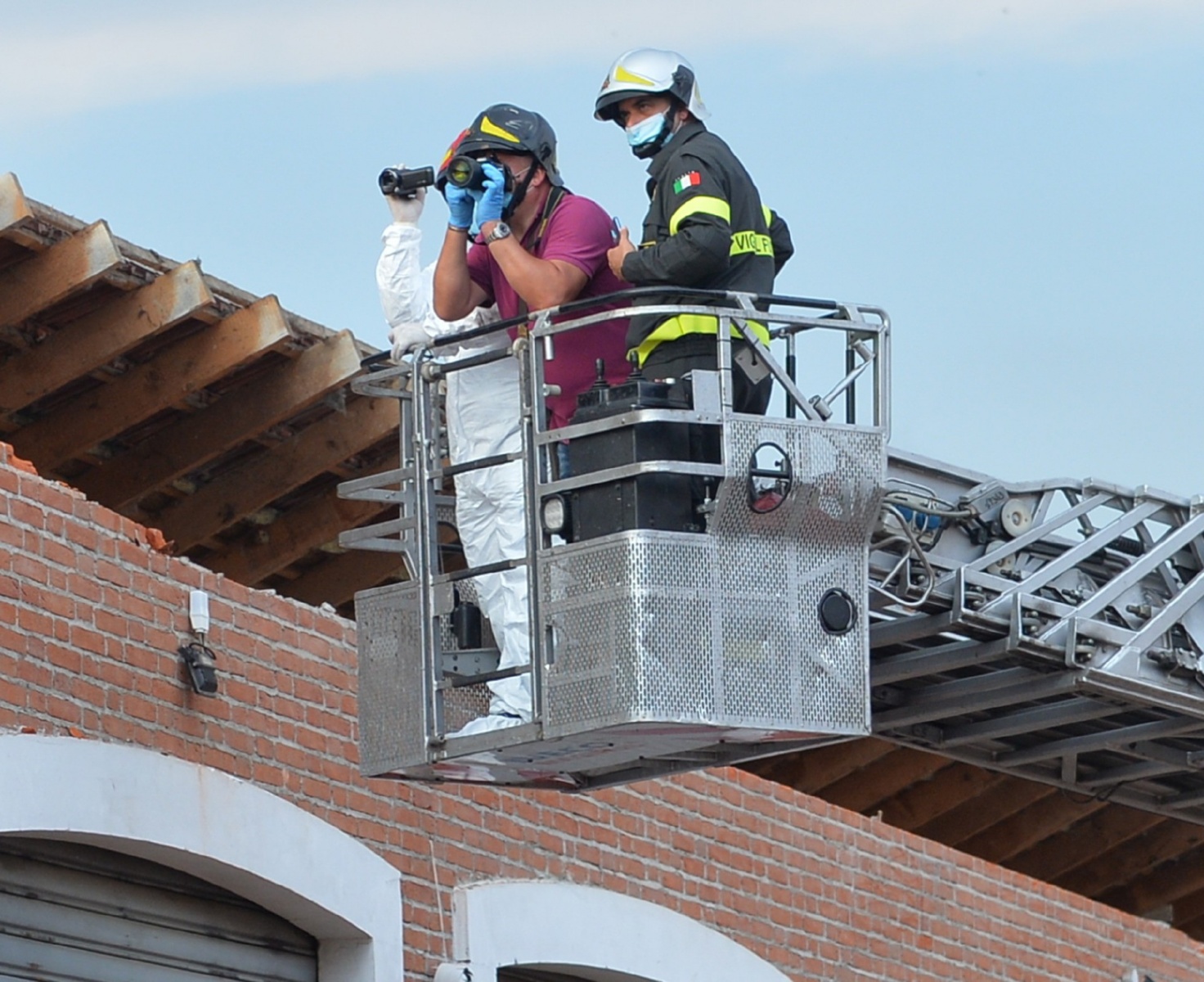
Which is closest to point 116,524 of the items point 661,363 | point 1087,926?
point 661,363

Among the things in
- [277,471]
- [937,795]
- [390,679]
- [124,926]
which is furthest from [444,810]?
[937,795]

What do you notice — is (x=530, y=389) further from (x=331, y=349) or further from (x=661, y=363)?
(x=331, y=349)

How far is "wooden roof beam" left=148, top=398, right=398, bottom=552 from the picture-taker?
11.6 metres

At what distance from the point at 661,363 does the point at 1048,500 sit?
233 centimetres

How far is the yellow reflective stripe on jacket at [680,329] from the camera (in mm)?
7914

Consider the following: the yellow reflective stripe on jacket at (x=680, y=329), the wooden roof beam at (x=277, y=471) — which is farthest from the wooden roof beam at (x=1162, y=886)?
the yellow reflective stripe on jacket at (x=680, y=329)

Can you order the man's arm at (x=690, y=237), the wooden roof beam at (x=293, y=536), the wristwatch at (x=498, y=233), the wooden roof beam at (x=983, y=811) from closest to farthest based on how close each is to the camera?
the man's arm at (x=690, y=237) < the wristwatch at (x=498, y=233) < the wooden roof beam at (x=293, y=536) < the wooden roof beam at (x=983, y=811)

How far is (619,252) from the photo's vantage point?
26.5 feet

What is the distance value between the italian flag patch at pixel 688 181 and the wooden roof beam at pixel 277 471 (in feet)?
12.8

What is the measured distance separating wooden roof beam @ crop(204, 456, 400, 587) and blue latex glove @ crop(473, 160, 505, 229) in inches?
163

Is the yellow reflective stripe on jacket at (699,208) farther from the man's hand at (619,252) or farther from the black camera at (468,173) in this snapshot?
the black camera at (468,173)

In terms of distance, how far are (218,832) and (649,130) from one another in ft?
10.3

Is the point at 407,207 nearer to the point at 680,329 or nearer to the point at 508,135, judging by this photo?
the point at 508,135

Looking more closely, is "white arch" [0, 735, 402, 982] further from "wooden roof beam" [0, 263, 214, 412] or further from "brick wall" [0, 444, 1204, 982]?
"wooden roof beam" [0, 263, 214, 412]
